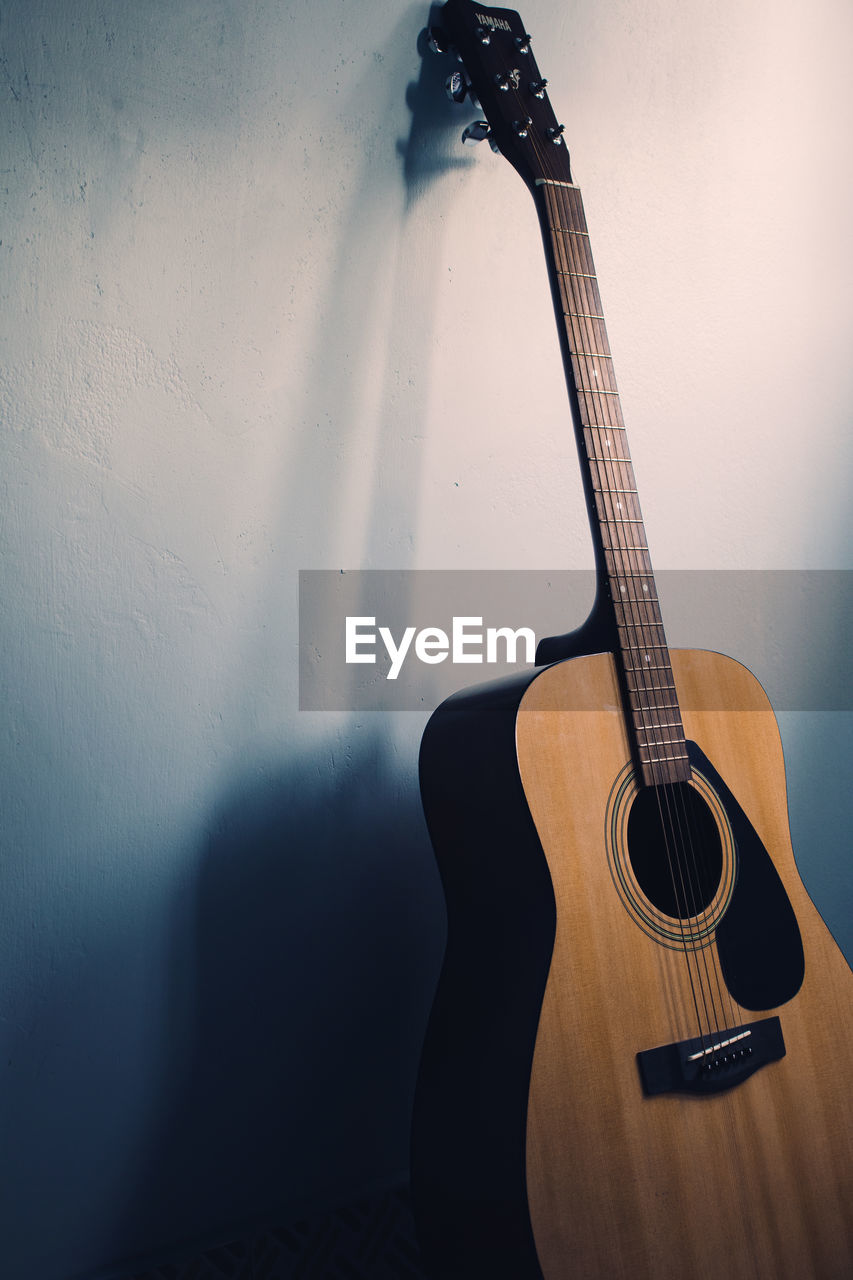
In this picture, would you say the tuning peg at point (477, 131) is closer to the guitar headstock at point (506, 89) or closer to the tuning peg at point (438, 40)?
the guitar headstock at point (506, 89)

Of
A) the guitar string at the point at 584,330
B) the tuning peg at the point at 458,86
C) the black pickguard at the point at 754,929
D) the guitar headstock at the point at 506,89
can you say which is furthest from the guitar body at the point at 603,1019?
the tuning peg at the point at 458,86

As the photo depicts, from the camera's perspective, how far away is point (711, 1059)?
2.39 ft

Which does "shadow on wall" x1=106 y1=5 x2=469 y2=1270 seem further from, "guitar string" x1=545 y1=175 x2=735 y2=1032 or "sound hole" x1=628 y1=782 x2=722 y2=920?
"sound hole" x1=628 y1=782 x2=722 y2=920

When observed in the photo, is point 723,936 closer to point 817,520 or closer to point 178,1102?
point 178,1102

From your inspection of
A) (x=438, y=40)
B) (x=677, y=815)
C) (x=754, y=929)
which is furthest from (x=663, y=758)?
(x=438, y=40)

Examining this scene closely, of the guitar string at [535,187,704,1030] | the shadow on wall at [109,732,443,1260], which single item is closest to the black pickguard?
the guitar string at [535,187,704,1030]

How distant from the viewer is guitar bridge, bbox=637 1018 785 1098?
0.71m

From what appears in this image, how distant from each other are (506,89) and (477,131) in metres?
0.05

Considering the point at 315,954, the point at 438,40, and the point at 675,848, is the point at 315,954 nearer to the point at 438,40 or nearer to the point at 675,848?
the point at 675,848

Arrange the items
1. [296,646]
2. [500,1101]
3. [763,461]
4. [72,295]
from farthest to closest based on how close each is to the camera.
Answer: [763,461]
[296,646]
[72,295]
[500,1101]

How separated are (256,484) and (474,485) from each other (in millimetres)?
287

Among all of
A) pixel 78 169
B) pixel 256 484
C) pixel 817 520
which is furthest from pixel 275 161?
pixel 817 520

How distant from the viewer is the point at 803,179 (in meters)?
1.27

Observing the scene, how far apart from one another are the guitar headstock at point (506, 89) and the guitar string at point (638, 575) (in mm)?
50
